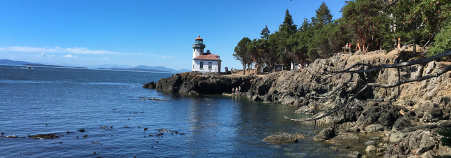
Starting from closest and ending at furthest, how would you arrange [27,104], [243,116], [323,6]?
1. [243,116]
2. [27,104]
3. [323,6]

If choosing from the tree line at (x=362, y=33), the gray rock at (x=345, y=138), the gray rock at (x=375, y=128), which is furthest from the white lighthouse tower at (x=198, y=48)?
the gray rock at (x=345, y=138)

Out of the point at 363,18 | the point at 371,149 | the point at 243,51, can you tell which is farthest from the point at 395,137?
the point at 243,51

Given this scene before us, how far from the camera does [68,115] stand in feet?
118

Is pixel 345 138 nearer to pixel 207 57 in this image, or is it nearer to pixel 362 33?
pixel 362 33

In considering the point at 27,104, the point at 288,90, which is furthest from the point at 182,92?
the point at 27,104

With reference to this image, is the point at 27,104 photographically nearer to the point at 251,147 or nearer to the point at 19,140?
the point at 19,140

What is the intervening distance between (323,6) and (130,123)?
7688cm

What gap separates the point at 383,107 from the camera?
40.1 ft

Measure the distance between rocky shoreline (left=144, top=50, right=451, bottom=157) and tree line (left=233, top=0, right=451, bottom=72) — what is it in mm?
3192

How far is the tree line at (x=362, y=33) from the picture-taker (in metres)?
31.0

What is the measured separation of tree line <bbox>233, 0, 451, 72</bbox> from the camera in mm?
30953

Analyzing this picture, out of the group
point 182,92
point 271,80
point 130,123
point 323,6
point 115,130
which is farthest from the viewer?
point 323,6

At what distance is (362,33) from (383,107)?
46287mm

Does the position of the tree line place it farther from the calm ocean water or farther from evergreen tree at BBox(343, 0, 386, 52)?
the calm ocean water
